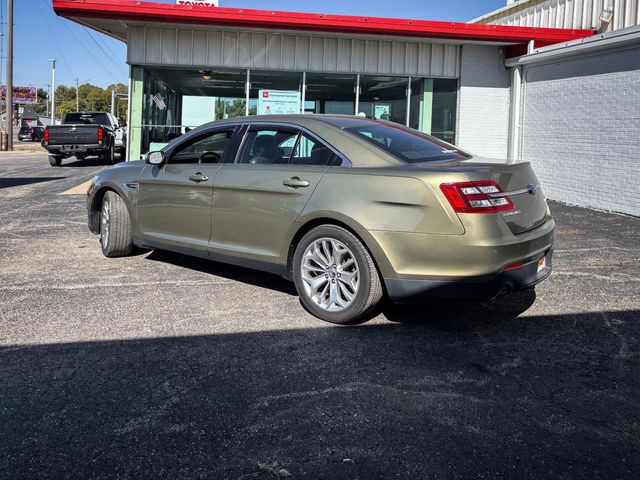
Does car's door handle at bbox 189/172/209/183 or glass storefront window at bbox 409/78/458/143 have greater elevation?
glass storefront window at bbox 409/78/458/143

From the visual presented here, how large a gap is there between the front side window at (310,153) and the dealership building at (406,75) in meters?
8.17

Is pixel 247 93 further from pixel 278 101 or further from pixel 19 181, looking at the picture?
pixel 19 181

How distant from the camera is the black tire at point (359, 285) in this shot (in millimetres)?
4258

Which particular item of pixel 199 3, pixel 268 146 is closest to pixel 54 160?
pixel 199 3

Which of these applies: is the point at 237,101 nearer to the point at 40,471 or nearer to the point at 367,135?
the point at 367,135

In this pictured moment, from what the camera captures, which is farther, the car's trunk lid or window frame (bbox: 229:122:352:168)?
window frame (bbox: 229:122:352:168)

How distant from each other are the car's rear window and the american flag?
31.4 feet

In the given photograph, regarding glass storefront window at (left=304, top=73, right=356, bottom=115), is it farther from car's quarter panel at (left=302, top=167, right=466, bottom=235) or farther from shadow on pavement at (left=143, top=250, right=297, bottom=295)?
car's quarter panel at (left=302, top=167, right=466, bottom=235)

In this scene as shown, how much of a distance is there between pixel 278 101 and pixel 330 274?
32.4 feet

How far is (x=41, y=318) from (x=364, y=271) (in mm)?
2402

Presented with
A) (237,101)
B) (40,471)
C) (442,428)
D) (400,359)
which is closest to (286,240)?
(400,359)

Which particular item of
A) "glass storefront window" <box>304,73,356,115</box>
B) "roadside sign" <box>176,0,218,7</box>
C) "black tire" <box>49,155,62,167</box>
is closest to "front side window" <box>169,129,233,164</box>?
"roadside sign" <box>176,0,218,7</box>

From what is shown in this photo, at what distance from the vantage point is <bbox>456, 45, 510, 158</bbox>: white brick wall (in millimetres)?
14172

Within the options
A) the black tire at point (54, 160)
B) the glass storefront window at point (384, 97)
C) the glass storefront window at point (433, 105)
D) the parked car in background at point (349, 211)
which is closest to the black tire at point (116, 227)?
the parked car in background at point (349, 211)
